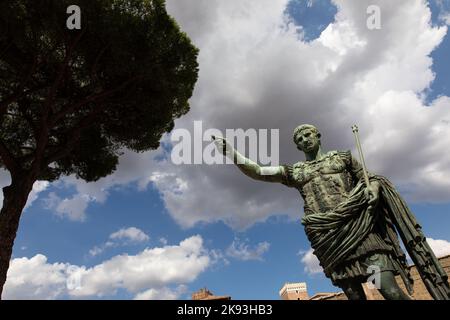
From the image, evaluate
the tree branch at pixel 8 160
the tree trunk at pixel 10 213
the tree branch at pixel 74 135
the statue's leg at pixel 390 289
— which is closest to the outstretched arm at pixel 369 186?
the statue's leg at pixel 390 289

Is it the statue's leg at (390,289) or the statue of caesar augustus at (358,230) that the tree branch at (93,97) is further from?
the statue's leg at (390,289)

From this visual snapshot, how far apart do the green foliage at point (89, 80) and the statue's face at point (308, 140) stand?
7.55 m

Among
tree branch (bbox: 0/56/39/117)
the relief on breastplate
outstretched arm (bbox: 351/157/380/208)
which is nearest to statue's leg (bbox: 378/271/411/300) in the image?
outstretched arm (bbox: 351/157/380/208)

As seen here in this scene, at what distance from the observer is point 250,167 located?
13.3 ft

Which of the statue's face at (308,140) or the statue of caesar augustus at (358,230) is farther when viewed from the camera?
the statue's face at (308,140)

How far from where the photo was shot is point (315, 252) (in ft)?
11.7

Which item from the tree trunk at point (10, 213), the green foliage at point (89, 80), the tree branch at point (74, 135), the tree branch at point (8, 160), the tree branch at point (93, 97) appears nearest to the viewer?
the tree trunk at point (10, 213)

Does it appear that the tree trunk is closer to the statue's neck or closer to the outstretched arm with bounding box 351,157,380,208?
the statue's neck

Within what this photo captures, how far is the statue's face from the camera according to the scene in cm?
412

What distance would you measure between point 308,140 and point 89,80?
9.22 metres

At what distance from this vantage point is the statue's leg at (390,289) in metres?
3.08

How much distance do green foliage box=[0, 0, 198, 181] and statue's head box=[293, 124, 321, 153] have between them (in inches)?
295
